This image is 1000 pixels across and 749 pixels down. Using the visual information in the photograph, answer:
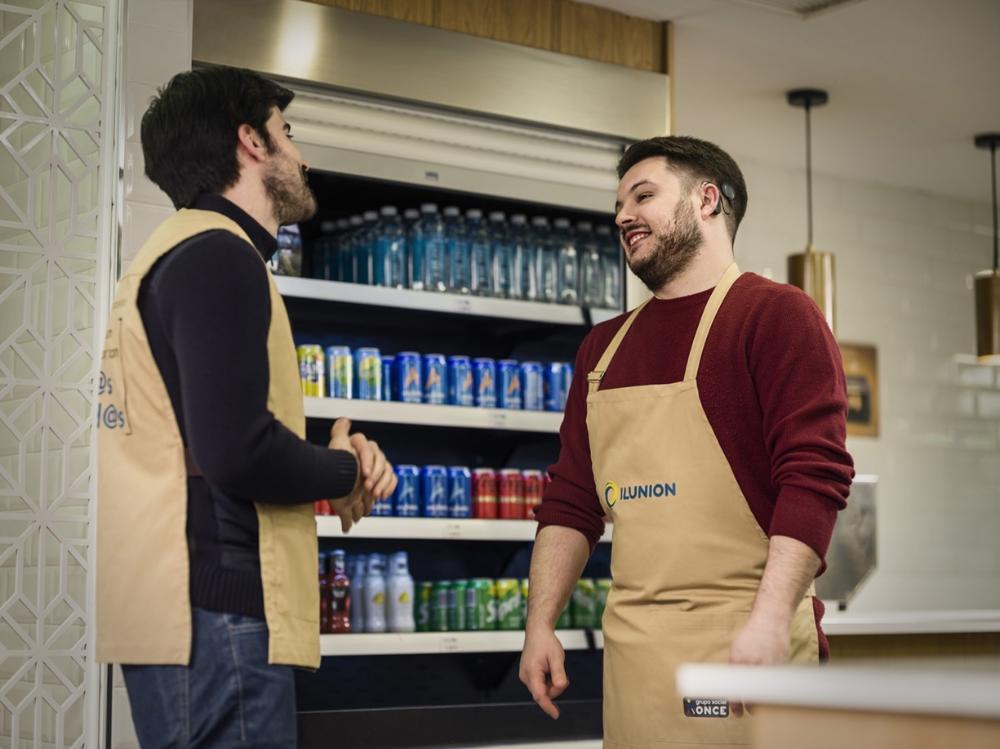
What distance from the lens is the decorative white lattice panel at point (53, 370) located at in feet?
10.7

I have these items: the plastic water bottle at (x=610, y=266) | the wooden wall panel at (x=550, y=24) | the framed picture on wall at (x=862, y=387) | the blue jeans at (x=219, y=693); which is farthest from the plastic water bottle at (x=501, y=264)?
the framed picture on wall at (x=862, y=387)

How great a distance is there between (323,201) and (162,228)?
2177 millimetres

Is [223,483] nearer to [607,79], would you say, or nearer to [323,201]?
[323,201]

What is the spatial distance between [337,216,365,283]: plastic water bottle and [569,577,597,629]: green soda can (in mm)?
1199

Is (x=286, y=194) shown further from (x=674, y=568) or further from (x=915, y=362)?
(x=915, y=362)

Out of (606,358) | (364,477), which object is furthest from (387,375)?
(364,477)

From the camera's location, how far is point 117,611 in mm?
1913

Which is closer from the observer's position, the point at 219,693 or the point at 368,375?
the point at 219,693

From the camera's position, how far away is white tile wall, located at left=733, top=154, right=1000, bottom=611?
671 centimetres

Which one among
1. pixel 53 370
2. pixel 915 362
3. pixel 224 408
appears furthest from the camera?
pixel 915 362

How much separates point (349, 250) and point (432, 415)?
582 millimetres

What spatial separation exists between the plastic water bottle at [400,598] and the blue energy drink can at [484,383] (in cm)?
53

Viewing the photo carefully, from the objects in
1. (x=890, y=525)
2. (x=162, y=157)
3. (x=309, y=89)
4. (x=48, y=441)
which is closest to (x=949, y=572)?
(x=890, y=525)

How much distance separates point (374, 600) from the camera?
153 inches
